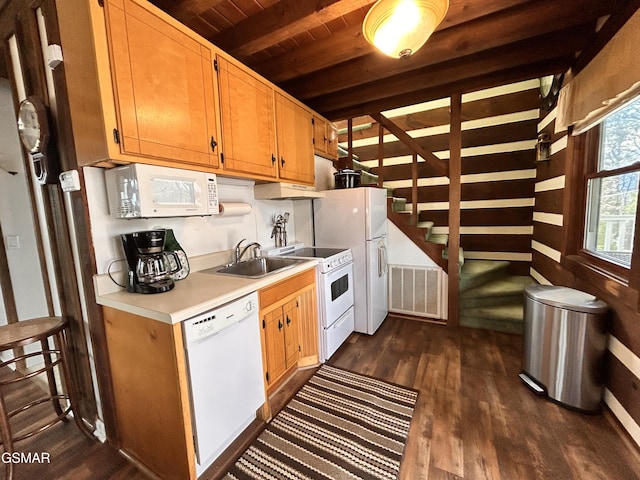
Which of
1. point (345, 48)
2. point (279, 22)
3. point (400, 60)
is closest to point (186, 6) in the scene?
point (279, 22)

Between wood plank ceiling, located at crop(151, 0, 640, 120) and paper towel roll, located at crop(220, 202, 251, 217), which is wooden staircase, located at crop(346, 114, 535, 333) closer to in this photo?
wood plank ceiling, located at crop(151, 0, 640, 120)

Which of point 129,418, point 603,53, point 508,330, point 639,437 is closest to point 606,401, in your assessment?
point 639,437

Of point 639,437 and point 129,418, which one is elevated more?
point 129,418

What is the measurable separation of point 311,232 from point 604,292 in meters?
2.39

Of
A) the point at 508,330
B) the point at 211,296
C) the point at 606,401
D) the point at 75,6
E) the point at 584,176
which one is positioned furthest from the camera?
the point at 508,330

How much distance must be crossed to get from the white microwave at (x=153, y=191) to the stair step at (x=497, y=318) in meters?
2.91

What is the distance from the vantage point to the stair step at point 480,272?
3074 millimetres

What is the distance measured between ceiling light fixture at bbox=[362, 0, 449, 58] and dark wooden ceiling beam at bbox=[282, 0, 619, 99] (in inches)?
20.3

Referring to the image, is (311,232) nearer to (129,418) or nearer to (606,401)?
(129,418)

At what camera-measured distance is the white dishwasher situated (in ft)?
3.98

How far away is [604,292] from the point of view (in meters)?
1.69

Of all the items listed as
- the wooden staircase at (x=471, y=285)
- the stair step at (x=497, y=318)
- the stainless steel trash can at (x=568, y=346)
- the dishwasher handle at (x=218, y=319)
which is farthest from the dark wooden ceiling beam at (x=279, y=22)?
the stair step at (x=497, y=318)


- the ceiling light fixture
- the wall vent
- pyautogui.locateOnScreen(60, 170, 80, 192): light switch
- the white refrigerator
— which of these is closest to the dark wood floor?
the white refrigerator

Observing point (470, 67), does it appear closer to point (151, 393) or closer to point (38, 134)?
point (38, 134)
